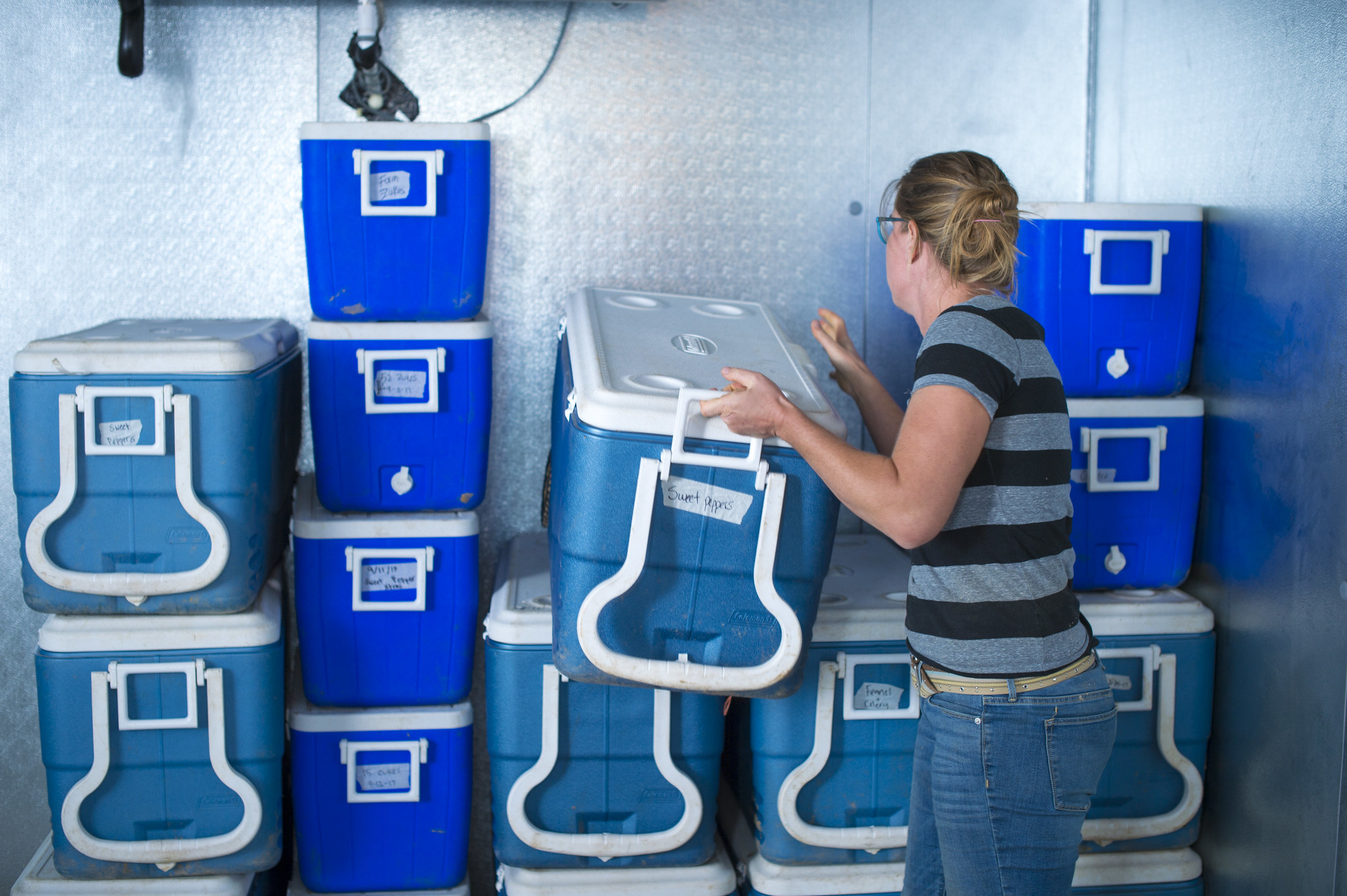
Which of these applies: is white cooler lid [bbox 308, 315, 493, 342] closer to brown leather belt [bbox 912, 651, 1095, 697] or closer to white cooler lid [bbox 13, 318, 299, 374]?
white cooler lid [bbox 13, 318, 299, 374]

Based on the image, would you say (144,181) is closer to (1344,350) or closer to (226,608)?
(226,608)

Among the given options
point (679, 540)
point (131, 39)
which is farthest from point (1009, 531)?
point (131, 39)

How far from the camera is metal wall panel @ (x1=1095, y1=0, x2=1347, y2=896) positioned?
1625 mm

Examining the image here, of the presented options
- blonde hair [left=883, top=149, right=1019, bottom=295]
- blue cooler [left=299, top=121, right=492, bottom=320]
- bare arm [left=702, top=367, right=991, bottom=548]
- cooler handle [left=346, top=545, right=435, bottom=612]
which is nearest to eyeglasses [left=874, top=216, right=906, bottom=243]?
blonde hair [left=883, top=149, right=1019, bottom=295]

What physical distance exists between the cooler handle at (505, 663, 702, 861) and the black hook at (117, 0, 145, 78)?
128 cm

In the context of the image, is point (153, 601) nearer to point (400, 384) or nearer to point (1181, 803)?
point (400, 384)

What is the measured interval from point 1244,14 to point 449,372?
1.43 m

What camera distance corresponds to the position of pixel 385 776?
6.06 feet

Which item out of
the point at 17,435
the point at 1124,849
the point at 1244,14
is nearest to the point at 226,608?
the point at 17,435

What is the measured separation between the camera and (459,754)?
187 centimetres

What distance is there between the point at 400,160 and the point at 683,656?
916 millimetres

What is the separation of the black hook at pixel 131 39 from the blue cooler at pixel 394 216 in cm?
45

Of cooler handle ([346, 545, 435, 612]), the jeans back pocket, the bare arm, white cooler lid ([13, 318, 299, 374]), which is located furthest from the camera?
cooler handle ([346, 545, 435, 612])

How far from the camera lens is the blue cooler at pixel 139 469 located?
5.24 ft
